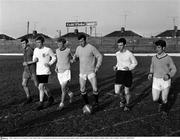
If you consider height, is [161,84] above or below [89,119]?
above

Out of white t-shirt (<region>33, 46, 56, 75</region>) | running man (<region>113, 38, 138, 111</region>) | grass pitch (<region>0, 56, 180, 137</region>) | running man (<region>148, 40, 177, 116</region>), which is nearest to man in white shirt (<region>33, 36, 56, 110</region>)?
white t-shirt (<region>33, 46, 56, 75</region>)

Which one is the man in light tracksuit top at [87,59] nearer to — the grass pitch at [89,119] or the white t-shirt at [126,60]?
the white t-shirt at [126,60]

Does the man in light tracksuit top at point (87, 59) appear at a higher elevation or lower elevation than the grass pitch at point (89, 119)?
higher

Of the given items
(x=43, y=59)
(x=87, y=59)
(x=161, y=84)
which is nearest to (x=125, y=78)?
(x=161, y=84)

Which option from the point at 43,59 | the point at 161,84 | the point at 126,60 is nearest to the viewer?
the point at 161,84

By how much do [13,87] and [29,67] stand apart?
3.11 metres

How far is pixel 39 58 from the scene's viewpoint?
6109 mm

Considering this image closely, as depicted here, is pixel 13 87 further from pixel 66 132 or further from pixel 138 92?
pixel 66 132

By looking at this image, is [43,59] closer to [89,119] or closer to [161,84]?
[89,119]

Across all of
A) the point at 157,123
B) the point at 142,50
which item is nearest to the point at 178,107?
the point at 157,123

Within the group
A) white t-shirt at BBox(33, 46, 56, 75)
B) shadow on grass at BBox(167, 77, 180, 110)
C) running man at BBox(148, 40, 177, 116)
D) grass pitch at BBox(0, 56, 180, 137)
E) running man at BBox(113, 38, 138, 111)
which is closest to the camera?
grass pitch at BBox(0, 56, 180, 137)

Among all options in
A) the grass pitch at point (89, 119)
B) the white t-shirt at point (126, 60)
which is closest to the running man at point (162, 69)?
the white t-shirt at point (126, 60)

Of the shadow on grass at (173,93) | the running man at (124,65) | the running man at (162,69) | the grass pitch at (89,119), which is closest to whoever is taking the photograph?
the grass pitch at (89,119)

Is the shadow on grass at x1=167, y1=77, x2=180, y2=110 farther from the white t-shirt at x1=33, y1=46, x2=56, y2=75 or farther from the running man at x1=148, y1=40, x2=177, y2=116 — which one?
the white t-shirt at x1=33, y1=46, x2=56, y2=75
